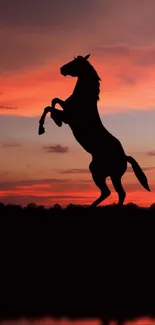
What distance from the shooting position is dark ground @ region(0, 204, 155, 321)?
11281 millimetres

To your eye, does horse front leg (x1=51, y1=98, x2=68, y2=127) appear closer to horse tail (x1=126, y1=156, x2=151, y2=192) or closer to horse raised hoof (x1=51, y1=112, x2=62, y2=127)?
horse raised hoof (x1=51, y1=112, x2=62, y2=127)

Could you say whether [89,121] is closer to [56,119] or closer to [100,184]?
[56,119]

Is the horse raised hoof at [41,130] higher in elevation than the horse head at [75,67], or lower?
lower

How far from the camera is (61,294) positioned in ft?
39.2

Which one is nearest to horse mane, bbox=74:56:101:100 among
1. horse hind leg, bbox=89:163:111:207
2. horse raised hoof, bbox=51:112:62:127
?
horse raised hoof, bbox=51:112:62:127

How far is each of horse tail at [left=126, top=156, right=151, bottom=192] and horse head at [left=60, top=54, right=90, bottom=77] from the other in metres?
2.48

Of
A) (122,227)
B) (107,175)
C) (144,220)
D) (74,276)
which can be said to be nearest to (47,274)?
(74,276)

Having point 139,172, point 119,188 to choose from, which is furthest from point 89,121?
point 139,172

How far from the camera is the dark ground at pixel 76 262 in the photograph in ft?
37.0

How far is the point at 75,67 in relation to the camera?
669 inches

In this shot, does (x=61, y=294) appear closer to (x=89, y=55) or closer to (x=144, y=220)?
(x=144, y=220)

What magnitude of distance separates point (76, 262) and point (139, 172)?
511 centimetres

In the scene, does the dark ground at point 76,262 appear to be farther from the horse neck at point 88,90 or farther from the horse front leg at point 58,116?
the horse neck at point 88,90

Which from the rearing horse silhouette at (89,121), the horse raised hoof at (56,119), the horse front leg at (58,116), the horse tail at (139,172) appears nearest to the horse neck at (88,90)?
the rearing horse silhouette at (89,121)
